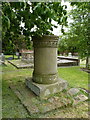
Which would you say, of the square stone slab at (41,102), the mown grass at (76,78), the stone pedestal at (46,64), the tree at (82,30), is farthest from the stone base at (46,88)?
the tree at (82,30)

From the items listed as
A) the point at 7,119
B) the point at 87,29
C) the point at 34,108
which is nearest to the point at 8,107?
the point at 7,119

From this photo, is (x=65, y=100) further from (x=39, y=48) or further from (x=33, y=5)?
(x=33, y=5)

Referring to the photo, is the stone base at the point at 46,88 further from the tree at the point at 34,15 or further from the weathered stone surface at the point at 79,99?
the tree at the point at 34,15

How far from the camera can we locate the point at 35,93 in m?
2.84

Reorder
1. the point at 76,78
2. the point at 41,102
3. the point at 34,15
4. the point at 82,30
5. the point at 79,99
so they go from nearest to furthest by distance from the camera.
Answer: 1. the point at 34,15
2. the point at 41,102
3. the point at 79,99
4. the point at 76,78
5. the point at 82,30

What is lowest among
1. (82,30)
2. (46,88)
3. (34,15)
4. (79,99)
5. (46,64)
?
(79,99)

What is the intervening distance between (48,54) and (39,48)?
Result: 29cm

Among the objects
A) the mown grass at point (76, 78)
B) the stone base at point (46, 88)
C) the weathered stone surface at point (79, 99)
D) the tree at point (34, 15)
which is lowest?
the weathered stone surface at point (79, 99)

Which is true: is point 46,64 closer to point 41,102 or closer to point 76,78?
point 41,102

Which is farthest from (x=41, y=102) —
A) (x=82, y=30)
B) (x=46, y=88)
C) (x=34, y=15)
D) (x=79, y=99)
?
(x=82, y=30)

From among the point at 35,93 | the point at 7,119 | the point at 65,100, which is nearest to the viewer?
the point at 7,119

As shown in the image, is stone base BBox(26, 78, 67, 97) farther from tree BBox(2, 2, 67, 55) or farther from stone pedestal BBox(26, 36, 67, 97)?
tree BBox(2, 2, 67, 55)

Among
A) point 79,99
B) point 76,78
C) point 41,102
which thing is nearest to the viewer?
point 41,102

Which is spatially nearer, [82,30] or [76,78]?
[76,78]
